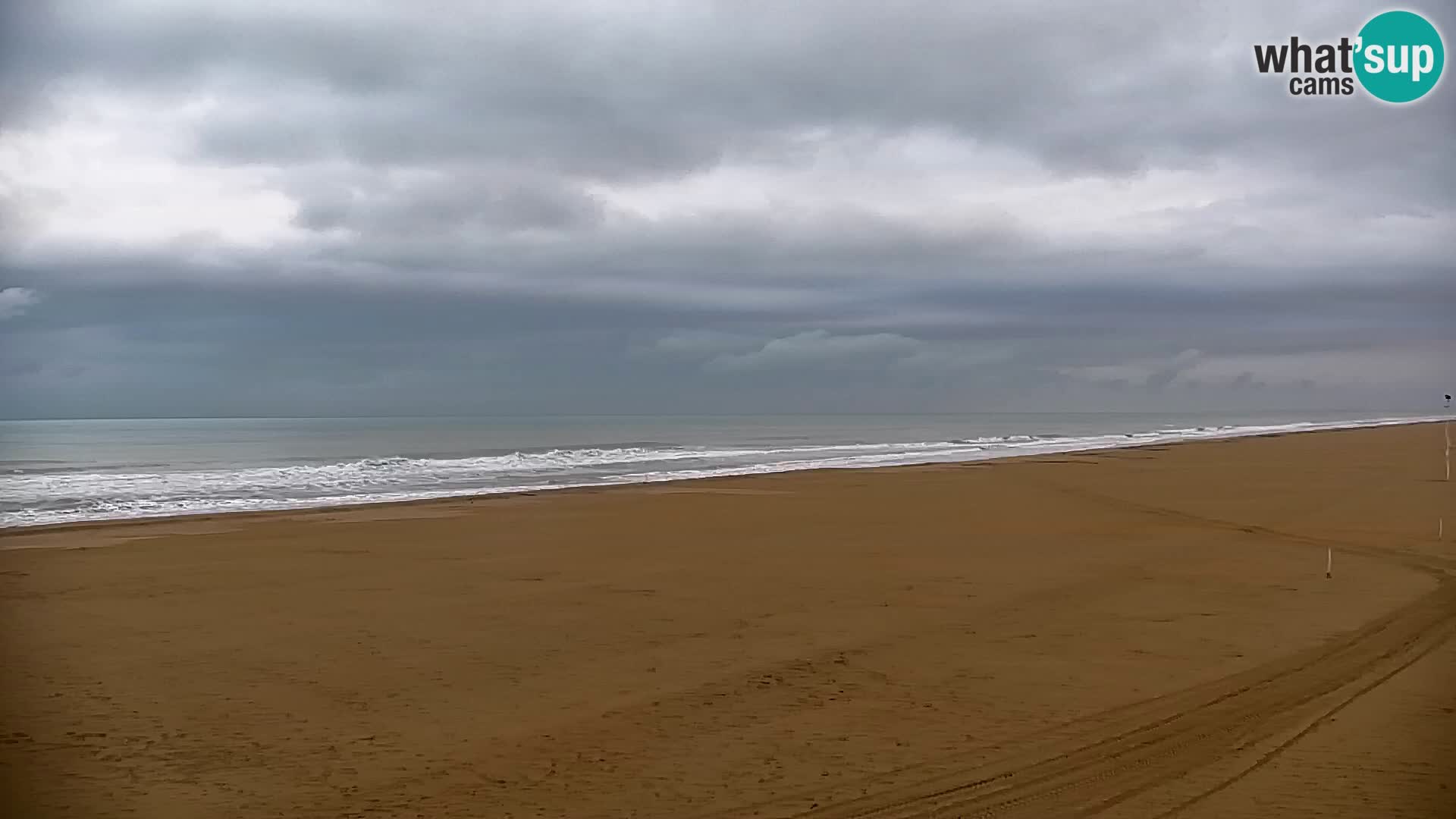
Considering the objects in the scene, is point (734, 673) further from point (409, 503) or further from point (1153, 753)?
point (409, 503)

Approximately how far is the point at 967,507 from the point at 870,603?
12299 millimetres

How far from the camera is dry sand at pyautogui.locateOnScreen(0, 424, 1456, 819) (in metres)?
6.64

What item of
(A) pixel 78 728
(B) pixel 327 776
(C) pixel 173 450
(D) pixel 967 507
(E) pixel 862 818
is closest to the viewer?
(E) pixel 862 818

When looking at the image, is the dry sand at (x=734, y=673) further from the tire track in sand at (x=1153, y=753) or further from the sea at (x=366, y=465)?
the sea at (x=366, y=465)

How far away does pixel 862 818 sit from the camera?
6.13 m

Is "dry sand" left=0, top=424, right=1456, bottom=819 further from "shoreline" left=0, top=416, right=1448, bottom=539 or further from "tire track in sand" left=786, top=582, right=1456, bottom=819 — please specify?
"shoreline" left=0, top=416, right=1448, bottom=539

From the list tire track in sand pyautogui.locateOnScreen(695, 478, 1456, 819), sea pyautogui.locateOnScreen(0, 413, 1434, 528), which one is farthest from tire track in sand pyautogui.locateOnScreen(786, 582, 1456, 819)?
sea pyautogui.locateOnScreen(0, 413, 1434, 528)

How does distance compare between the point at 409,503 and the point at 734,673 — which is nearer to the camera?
the point at 734,673

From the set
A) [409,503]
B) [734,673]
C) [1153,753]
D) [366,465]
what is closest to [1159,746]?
[1153,753]

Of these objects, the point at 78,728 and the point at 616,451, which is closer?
the point at 78,728

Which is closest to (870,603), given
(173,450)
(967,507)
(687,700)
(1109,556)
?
(687,700)

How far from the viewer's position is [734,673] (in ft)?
30.9

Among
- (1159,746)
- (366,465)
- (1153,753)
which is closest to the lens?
(1153,753)

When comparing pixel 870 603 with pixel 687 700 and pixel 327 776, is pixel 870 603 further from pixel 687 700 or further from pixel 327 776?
pixel 327 776
